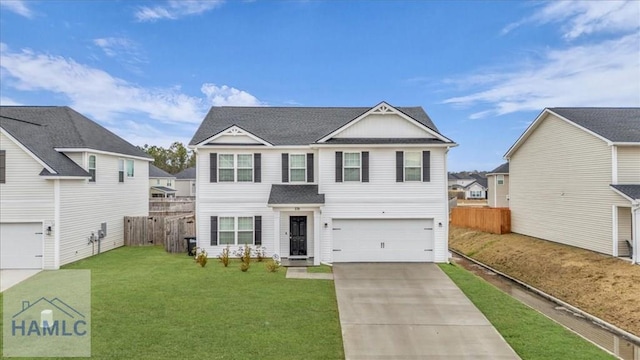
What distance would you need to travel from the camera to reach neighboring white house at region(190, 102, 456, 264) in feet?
52.1

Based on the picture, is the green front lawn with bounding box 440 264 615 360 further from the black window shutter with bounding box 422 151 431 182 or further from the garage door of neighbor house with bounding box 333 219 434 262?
the black window shutter with bounding box 422 151 431 182

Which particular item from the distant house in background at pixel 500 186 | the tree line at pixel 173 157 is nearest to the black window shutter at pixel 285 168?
the distant house in background at pixel 500 186

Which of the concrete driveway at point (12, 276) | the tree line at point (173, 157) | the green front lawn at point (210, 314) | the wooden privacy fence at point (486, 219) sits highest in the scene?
the tree line at point (173, 157)

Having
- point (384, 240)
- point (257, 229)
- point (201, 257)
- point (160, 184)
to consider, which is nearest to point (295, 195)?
point (257, 229)

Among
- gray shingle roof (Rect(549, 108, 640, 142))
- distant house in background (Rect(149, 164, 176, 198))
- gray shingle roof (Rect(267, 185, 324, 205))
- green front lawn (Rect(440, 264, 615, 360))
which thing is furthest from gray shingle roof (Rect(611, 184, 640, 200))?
distant house in background (Rect(149, 164, 176, 198))

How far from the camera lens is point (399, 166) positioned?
52.1ft

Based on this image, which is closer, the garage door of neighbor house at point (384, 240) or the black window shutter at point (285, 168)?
the garage door of neighbor house at point (384, 240)

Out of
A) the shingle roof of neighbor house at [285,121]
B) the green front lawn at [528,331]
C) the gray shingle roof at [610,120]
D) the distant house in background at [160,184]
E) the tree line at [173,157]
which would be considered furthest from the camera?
the tree line at [173,157]

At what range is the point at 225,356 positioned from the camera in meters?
6.98

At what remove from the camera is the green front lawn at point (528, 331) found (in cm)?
748

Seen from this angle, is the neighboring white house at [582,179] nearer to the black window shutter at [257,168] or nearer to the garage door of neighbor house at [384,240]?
the garage door of neighbor house at [384,240]

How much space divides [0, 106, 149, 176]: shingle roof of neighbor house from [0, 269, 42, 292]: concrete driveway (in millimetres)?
4071

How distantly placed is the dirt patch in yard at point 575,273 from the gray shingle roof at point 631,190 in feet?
9.10

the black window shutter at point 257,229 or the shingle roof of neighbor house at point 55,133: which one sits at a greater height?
the shingle roof of neighbor house at point 55,133
